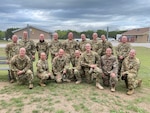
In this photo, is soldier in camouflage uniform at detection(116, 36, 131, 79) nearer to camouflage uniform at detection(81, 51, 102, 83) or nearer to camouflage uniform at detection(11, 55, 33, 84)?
camouflage uniform at detection(81, 51, 102, 83)

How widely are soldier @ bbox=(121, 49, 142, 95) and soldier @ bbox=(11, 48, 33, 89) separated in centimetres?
296

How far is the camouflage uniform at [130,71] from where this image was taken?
6.45 m

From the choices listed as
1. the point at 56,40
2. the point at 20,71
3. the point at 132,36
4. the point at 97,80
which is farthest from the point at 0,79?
the point at 132,36

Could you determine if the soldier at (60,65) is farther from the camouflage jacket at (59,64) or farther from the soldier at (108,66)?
the soldier at (108,66)

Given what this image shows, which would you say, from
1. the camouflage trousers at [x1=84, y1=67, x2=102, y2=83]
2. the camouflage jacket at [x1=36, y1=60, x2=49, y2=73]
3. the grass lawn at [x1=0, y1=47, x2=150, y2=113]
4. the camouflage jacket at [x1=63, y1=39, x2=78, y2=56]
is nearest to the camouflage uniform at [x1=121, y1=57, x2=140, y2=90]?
the grass lawn at [x1=0, y1=47, x2=150, y2=113]

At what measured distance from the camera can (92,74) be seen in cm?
688

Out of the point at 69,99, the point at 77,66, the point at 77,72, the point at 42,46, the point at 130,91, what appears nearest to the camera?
the point at 69,99

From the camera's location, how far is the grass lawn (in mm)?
4840

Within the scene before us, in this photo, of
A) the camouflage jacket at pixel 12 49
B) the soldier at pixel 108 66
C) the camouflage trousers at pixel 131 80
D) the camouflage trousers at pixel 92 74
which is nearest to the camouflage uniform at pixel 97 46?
the soldier at pixel 108 66

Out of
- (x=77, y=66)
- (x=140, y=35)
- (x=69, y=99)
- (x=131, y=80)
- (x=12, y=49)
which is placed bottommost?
(x=69, y=99)

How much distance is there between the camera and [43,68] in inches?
269

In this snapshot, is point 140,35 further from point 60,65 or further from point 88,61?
point 60,65

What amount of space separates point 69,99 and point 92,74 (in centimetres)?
180

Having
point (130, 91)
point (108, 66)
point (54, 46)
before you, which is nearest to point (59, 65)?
point (54, 46)
